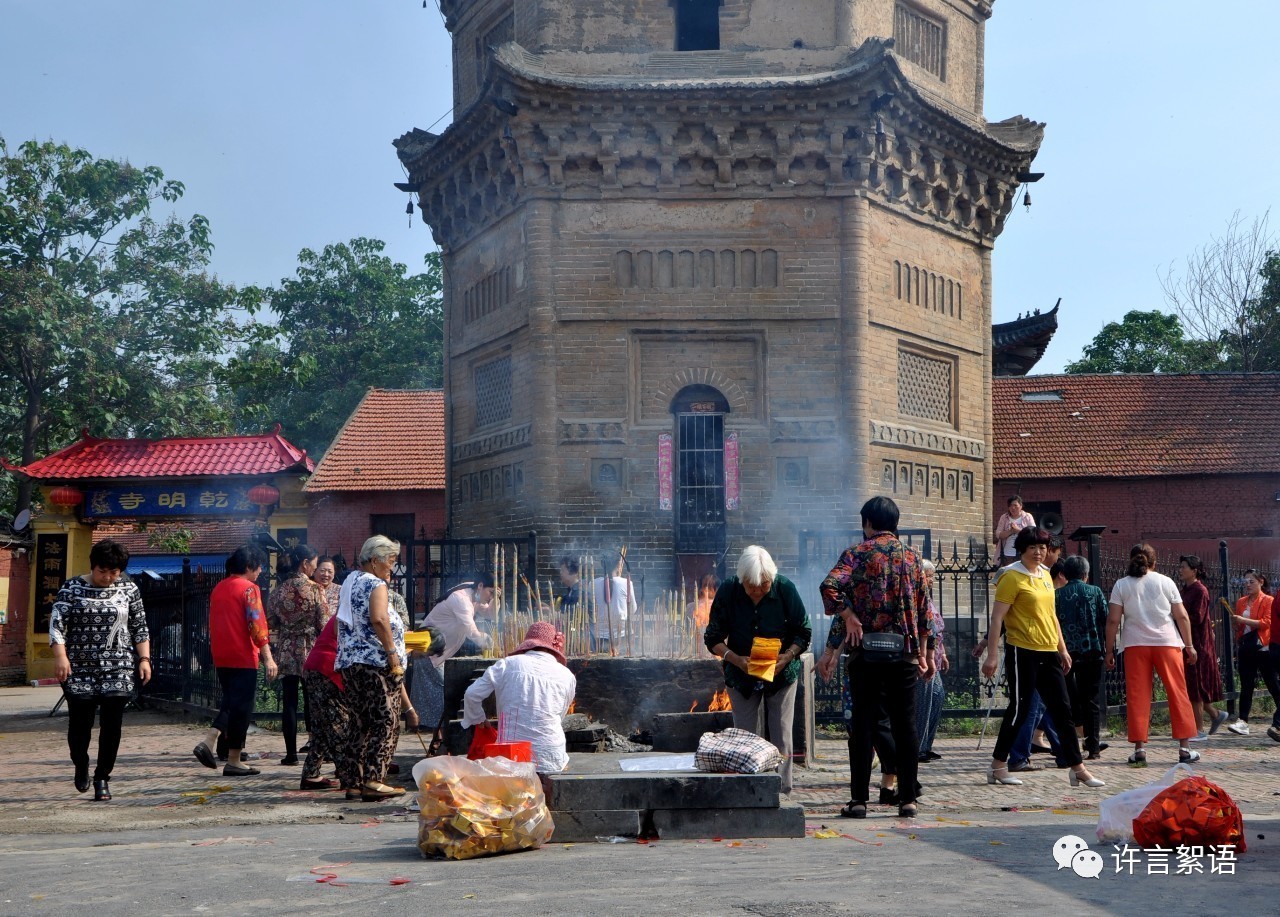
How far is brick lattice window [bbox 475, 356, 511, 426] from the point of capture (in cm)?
2042

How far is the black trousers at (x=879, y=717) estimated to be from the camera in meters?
8.40

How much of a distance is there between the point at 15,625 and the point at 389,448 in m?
Result: 9.51

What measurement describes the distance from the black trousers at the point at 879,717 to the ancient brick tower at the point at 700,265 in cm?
979

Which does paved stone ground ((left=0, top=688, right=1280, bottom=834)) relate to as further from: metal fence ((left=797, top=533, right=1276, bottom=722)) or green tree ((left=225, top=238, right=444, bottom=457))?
green tree ((left=225, top=238, right=444, bottom=457))

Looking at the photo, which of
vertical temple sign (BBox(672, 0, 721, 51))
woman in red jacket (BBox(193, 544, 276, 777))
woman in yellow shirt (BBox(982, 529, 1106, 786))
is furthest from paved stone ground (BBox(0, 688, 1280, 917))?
vertical temple sign (BBox(672, 0, 721, 51))

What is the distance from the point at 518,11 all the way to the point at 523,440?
20.0 feet

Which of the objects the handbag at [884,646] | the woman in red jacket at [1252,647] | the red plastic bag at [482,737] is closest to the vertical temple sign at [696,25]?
the woman in red jacket at [1252,647]

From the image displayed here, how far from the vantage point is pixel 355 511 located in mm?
34094

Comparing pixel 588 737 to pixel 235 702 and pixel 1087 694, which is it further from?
pixel 1087 694

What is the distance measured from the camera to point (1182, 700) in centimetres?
1143

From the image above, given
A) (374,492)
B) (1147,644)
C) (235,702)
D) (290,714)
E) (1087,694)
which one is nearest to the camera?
(235,702)

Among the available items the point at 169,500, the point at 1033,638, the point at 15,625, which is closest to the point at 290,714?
the point at 1033,638

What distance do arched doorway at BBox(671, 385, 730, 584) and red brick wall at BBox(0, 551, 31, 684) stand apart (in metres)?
17.3

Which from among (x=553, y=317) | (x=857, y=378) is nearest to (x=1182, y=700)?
(x=857, y=378)
